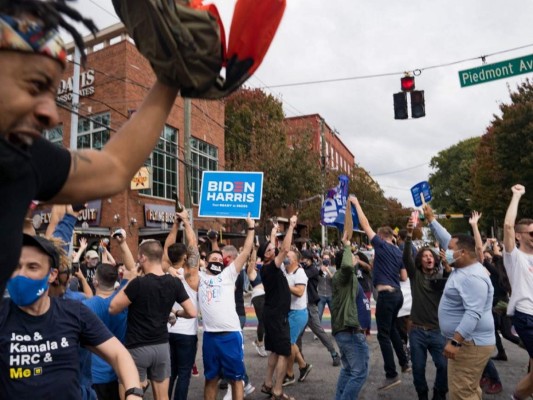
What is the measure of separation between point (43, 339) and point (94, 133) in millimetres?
19469

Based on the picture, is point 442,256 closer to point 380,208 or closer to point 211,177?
point 211,177

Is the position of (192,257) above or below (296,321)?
above

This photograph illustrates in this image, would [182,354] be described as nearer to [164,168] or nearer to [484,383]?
[484,383]

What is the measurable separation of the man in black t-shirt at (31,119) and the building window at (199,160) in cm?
2387

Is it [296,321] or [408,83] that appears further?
[408,83]

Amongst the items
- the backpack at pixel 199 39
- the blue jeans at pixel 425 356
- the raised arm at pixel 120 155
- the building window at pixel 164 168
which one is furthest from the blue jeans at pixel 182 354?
the building window at pixel 164 168

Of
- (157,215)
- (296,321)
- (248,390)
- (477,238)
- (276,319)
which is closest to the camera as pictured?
(477,238)

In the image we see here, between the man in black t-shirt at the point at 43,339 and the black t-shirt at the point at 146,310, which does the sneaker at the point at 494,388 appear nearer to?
the black t-shirt at the point at 146,310

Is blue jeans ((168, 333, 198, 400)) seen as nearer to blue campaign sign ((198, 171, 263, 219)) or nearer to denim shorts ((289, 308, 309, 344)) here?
denim shorts ((289, 308, 309, 344))

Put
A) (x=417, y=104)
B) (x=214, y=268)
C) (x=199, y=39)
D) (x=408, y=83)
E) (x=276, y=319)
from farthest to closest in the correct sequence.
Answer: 1. (x=408, y=83)
2. (x=417, y=104)
3. (x=276, y=319)
4. (x=214, y=268)
5. (x=199, y=39)

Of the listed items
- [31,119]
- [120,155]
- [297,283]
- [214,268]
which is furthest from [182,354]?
[31,119]

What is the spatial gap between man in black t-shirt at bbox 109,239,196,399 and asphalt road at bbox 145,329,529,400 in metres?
2.04

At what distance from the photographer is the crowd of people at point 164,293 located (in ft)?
3.28

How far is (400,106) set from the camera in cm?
1209
